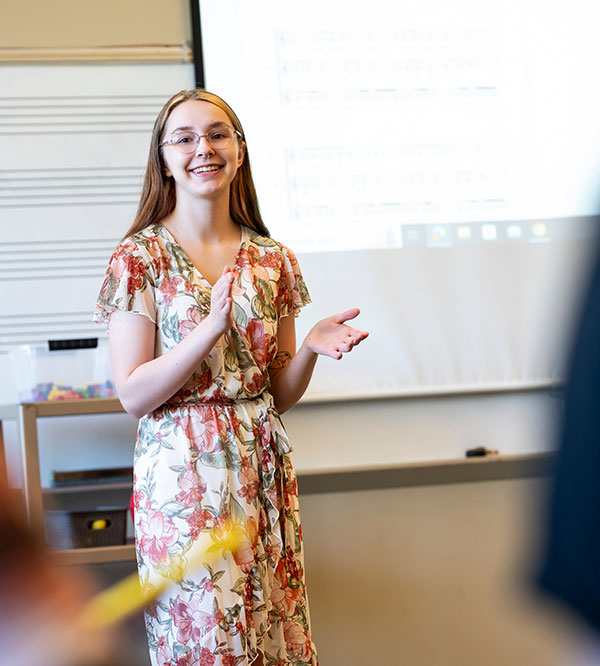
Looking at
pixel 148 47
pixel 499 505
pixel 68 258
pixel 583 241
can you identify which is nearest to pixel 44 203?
pixel 68 258

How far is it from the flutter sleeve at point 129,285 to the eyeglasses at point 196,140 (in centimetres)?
22

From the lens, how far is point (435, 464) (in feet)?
8.86

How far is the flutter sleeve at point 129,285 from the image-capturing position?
5.15 feet

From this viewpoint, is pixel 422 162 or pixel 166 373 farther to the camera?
pixel 422 162

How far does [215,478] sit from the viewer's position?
155cm

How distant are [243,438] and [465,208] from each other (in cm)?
145

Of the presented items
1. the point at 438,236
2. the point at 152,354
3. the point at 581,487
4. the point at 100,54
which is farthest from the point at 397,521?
the point at 581,487

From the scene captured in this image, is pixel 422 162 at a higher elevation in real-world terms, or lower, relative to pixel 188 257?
higher

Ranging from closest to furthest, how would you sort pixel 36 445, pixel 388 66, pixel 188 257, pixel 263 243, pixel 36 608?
pixel 36 608, pixel 188 257, pixel 263 243, pixel 36 445, pixel 388 66

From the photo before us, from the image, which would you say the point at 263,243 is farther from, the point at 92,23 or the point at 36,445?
the point at 92,23

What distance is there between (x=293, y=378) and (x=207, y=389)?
0.72 feet

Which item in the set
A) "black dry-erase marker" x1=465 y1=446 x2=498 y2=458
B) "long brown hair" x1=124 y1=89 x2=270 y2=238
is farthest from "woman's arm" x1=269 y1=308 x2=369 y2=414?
"black dry-erase marker" x1=465 y1=446 x2=498 y2=458

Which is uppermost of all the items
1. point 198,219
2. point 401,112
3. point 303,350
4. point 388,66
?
point 388,66

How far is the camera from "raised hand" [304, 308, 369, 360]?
1.58 metres
